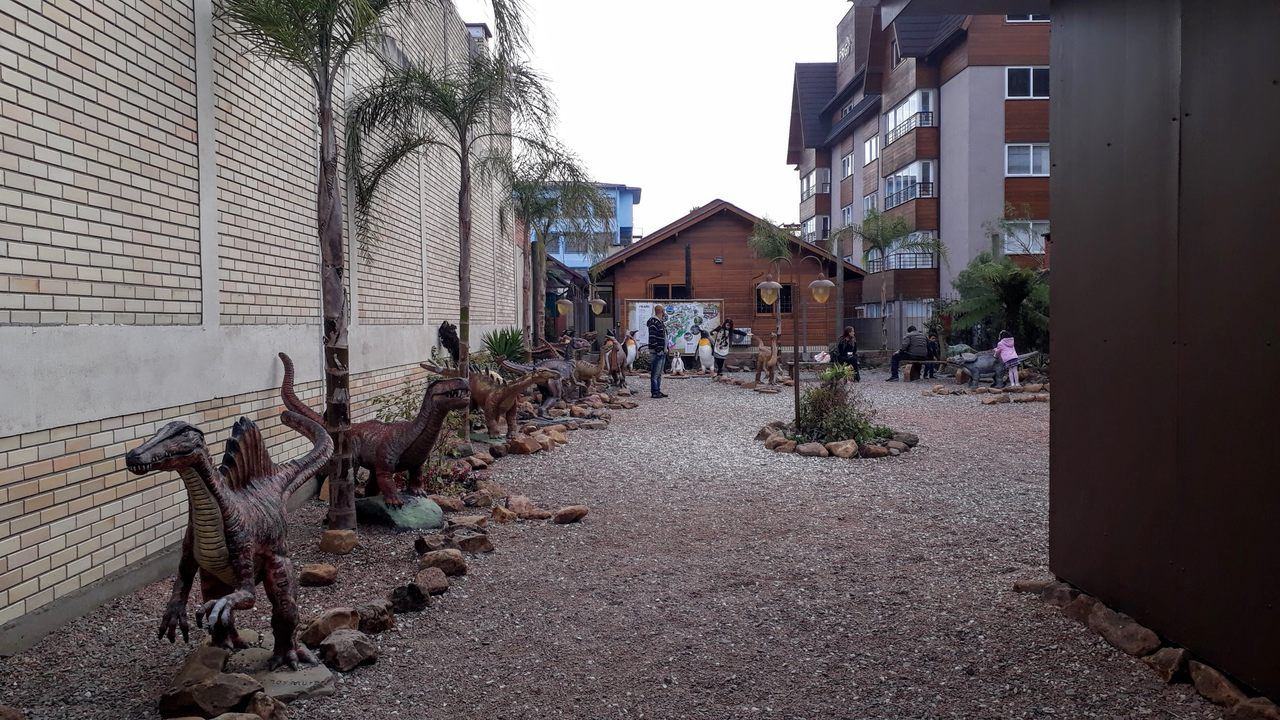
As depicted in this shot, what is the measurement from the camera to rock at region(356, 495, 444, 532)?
6.86 m

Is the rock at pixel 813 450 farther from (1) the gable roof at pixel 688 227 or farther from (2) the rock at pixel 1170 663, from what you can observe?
(1) the gable roof at pixel 688 227

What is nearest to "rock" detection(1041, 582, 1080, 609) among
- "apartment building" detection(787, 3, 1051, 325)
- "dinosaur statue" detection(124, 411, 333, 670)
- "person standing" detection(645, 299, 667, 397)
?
"dinosaur statue" detection(124, 411, 333, 670)

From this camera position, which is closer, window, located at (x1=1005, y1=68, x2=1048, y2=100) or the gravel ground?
the gravel ground

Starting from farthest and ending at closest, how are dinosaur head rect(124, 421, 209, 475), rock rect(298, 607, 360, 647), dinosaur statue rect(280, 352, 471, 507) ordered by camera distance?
dinosaur statue rect(280, 352, 471, 507), rock rect(298, 607, 360, 647), dinosaur head rect(124, 421, 209, 475)

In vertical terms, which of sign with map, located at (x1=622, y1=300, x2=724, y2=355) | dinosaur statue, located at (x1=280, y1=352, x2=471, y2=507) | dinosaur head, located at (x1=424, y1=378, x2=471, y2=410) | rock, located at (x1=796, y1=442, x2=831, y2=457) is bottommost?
rock, located at (x1=796, y1=442, x2=831, y2=457)

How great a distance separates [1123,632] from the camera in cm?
425

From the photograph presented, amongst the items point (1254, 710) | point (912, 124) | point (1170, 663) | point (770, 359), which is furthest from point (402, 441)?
point (912, 124)

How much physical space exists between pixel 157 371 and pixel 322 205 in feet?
5.32

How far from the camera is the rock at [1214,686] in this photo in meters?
3.51

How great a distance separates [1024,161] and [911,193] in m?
4.13

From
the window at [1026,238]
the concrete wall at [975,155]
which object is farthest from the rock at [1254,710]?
the concrete wall at [975,155]

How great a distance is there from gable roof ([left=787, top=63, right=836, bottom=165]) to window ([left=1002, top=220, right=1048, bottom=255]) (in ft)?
54.1

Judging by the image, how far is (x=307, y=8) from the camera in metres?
6.06

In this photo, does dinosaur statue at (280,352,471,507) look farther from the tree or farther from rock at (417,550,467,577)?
the tree
